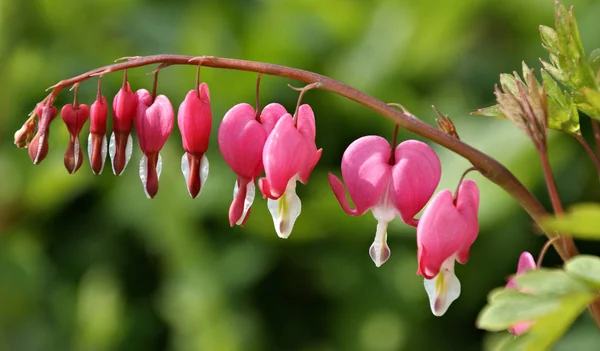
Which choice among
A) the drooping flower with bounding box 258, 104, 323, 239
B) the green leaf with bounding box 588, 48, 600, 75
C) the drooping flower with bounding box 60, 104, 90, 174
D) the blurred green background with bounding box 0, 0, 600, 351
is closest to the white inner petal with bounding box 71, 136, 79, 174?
the drooping flower with bounding box 60, 104, 90, 174

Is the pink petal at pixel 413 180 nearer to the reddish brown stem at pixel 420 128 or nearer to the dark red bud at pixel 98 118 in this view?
the reddish brown stem at pixel 420 128

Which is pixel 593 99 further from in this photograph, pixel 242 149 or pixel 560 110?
pixel 242 149

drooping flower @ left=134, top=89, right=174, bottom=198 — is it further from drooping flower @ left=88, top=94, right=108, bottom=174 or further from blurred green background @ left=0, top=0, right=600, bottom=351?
blurred green background @ left=0, top=0, right=600, bottom=351

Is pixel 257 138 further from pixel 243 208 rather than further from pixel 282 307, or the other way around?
pixel 282 307

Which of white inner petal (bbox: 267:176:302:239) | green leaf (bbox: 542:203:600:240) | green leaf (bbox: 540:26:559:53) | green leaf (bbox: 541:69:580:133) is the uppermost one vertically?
green leaf (bbox: 540:26:559:53)

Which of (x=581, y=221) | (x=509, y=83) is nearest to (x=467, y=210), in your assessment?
(x=509, y=83)

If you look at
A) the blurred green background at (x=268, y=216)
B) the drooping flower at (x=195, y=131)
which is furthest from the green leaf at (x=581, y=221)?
the blurred green background at (x=268, y=216)
